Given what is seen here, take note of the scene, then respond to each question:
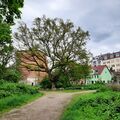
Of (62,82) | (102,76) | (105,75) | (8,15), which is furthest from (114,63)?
(8,15)

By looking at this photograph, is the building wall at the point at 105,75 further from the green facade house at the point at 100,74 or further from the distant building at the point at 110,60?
the distant building at the point at 110,60

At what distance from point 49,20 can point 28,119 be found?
51835 mm

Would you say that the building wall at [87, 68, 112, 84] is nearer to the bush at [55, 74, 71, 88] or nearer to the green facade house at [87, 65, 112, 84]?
the green facade house at [87, 65, 112, 84]

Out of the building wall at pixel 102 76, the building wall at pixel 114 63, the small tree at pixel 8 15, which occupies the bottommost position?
the small tree at pixel 8 15

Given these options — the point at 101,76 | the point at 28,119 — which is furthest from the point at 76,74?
the point at 101,76

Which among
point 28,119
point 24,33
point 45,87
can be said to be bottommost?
point 28,119

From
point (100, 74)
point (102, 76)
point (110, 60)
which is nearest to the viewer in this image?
point (100, 74)

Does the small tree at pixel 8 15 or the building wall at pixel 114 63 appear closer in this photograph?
the small tree at pixel 8 15

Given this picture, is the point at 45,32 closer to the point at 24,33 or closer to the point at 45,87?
the point at 24,33

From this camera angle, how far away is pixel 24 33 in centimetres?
6906

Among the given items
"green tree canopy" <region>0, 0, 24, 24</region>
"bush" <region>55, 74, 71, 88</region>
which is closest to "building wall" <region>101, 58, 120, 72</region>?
"bush" <region>55, 74, 71, 88</region>

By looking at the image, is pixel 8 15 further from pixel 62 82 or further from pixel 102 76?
pixel 102 76

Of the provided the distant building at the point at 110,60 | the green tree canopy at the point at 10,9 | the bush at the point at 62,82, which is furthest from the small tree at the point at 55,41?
the distant building at the point at 110,60

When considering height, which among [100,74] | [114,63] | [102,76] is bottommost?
[102,76]
